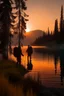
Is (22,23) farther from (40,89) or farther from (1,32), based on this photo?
(40,89)

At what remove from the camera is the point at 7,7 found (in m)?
35.8

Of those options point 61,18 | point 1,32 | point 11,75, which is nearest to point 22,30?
point 1,32

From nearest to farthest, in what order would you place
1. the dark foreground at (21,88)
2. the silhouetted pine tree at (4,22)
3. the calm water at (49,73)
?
the dark foreground at (21,88) → the calm water at (49,73) → the silhouetted pine tree at (4,22)

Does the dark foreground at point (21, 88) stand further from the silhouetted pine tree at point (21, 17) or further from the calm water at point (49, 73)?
the silhouetted pine tree at point (21, 17)

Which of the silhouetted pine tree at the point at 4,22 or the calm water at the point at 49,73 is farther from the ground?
the silhouetted pine tree at the point at 4,22

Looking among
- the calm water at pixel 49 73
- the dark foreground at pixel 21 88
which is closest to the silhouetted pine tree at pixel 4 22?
the calm water at pixel 49 73

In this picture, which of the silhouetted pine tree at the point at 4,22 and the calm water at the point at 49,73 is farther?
the silhouetted pine tree at the point at 4,22

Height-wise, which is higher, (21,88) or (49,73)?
(21,88)

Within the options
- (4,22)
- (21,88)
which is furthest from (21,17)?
(21,88)

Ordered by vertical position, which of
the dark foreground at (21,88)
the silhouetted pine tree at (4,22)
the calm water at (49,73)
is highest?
the silhouetted pine tree at (4,22)

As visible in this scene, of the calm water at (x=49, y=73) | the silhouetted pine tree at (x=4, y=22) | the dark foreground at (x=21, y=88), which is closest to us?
the dark foreground at (x=21, y=88)

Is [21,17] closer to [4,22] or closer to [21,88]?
[4,22]

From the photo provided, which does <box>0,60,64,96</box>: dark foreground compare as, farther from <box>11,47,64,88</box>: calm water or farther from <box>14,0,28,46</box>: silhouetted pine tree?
<box>14,0,28,46</box>: silhouetted pine tree

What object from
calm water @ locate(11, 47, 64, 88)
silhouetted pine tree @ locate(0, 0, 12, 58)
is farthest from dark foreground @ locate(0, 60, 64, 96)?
silhouetted pine tree @ locate(0, 0, 12, 58)
